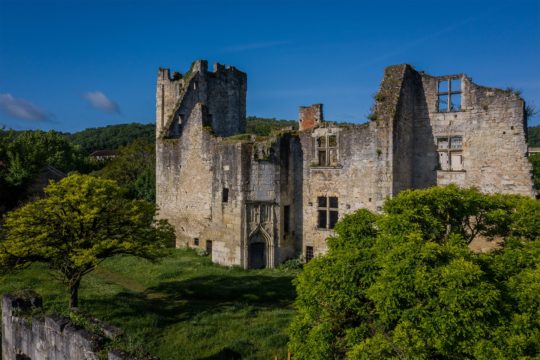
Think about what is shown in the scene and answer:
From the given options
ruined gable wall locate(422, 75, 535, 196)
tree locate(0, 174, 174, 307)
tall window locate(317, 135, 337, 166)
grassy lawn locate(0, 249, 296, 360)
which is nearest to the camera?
grassy lawn locate(0, 249, 296, 360)

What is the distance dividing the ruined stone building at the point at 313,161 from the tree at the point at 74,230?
8431 millimetres

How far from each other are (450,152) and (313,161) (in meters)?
7.30

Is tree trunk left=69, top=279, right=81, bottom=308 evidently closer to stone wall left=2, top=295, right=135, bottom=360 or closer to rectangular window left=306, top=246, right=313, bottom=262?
stone wall left=2, top=295, right=135, bottom=360

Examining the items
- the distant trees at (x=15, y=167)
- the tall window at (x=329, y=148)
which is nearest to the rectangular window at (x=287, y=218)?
the tall window at (x=329, y=148)

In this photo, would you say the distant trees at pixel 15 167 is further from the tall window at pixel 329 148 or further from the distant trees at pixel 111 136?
the distant trees at pixel 111 136

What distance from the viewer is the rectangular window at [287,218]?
2530cm

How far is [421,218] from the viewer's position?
410 inches

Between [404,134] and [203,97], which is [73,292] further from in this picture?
[203,97]

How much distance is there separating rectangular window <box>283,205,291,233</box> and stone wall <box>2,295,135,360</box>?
1518 cm

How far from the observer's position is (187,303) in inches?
758

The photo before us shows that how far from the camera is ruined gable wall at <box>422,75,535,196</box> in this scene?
64.2 feet

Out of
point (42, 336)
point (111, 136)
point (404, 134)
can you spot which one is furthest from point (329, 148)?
point (111, 136)

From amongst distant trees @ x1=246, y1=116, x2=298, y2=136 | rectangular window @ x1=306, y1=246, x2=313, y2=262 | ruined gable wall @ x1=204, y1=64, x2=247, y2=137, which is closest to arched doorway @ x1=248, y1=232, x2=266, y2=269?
rectangular window @ x1=306, y1=246, x2=313, y2=262

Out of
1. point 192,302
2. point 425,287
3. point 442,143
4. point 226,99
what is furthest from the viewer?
point 226,99
